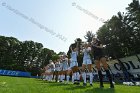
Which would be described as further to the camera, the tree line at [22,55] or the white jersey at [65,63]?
the tree line at [22,55]

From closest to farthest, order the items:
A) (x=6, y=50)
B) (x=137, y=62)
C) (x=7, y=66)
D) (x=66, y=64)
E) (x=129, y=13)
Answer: (x=66, y=64)
(x=137, y=62)
(x=129, y=13)
(x=7, y=66)
(x=6, y=50)

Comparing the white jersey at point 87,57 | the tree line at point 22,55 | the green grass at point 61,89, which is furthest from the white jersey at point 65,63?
the tree line at point 22,55

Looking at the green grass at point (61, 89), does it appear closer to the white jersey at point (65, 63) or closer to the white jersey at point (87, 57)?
the white jersey at point (87, 57)

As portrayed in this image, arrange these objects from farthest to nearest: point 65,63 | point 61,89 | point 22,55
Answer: point 22,55 → point 65,63 → point 61,89

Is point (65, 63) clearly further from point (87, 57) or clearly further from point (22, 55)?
point (22, 55)

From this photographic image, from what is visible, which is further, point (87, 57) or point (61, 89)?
point (87, 57)

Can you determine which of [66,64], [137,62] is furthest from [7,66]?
[66,64]

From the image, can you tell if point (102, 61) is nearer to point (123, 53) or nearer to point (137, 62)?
point (137, 62)

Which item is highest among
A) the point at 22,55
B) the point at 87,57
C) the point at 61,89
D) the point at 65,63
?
the point at 22,55

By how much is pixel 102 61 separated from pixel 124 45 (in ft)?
153

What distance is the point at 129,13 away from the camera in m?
62.3

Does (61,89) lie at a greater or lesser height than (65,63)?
lesser

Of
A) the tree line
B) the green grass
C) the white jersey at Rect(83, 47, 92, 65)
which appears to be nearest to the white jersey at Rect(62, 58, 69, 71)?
the white jersey at Rect(83, 47, 92, 65)

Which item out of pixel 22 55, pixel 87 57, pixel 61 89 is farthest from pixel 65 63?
pixel 22 55
